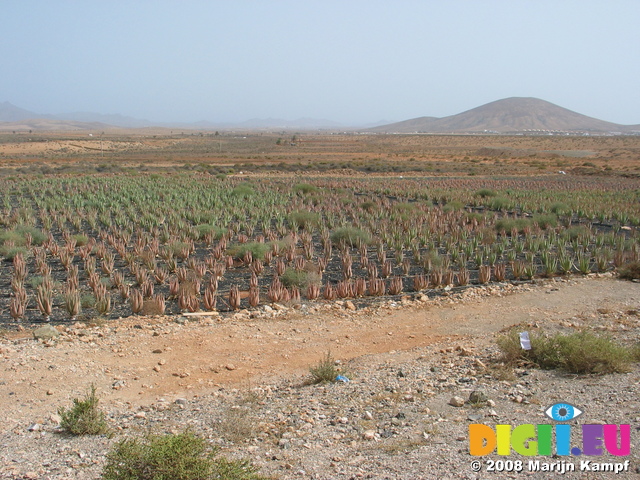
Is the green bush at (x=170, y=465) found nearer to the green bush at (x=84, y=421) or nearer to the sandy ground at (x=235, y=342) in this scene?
the green bush at (x=84, y=421)

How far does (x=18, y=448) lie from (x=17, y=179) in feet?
115

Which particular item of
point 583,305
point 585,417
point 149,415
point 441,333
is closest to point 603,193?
point 583,305

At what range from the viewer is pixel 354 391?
571 cm

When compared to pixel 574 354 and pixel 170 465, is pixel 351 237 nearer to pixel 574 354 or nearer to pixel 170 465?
pixel 574 354

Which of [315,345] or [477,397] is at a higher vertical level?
[477,397]

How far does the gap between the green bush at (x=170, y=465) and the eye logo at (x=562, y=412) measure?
2674 mm

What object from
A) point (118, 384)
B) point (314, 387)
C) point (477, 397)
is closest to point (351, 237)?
point (314, 387)

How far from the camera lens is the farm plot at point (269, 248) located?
959cm

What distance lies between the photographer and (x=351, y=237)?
560 inches

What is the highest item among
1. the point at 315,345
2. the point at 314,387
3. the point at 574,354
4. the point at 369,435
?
the point at 574,354

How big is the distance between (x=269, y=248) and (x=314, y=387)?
7.19 metres

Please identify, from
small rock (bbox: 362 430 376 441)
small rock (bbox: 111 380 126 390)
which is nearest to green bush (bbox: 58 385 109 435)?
small rock (bbox: 111 380 126 390)

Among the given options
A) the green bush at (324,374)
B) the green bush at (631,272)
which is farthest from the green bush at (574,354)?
the green bush at (631,272)

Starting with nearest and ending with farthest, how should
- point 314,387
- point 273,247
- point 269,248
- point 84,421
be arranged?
point 84,421 → point 314,387 → point 269,248 → point 273,247
